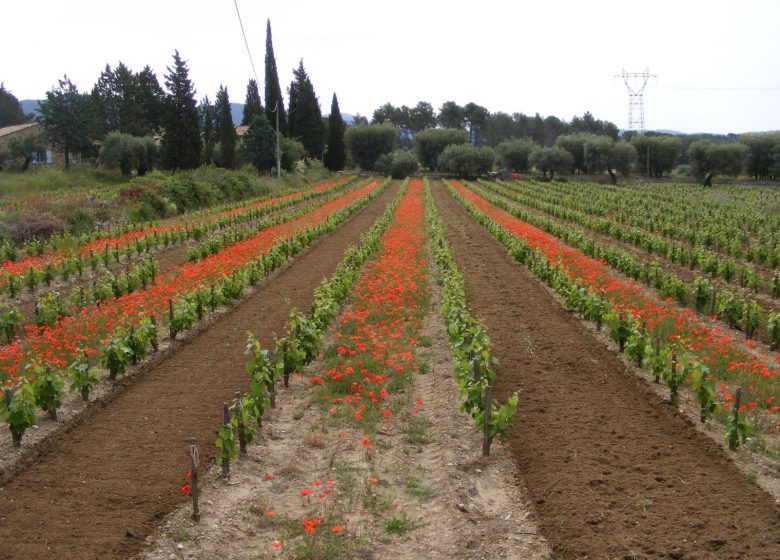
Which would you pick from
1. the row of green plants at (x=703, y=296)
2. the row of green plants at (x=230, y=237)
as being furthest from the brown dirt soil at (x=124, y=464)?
the row of green plants at (x=703, y=296)

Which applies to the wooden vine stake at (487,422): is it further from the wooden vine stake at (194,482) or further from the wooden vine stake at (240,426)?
the wooden vine stake at (194,482)

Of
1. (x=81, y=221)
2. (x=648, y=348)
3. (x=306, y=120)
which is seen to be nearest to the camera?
(x=648, y=348)

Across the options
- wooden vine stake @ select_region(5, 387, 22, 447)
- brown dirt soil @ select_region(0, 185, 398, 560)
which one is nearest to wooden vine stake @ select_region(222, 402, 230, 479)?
brown dirt soil @ select_region(0, 185, 398, 560)

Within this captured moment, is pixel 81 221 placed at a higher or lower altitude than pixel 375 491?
higher

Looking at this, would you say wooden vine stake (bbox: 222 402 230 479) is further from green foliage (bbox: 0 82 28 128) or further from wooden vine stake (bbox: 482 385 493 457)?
green foliage (bbox: 0 82 28 128)

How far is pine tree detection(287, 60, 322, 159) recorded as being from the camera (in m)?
78.8

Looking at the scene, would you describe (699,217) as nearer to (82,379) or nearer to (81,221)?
(81,221)

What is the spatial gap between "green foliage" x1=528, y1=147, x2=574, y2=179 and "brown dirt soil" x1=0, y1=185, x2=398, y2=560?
266 ft

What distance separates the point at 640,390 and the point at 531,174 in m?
86.3

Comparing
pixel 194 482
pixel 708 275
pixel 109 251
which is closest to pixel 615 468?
pixel 194 482

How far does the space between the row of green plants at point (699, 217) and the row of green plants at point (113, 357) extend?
1803 centimetres

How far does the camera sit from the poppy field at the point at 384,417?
21.1 ft

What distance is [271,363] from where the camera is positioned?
9.88m

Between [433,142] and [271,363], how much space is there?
86020 millimetres
